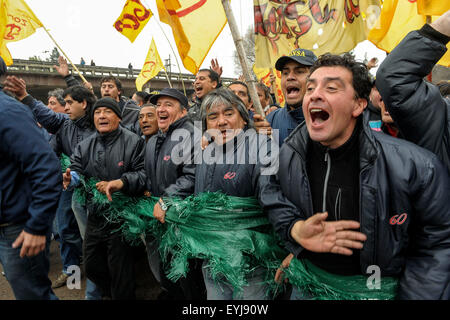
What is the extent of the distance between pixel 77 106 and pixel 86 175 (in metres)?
1.10

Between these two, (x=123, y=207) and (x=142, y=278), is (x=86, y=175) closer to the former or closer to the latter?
(x=123, y=207)

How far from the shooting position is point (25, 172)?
1.93 m

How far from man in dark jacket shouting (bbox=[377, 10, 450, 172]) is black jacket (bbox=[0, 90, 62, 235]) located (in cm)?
215

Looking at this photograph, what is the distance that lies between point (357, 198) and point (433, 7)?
Result: 5.36ft

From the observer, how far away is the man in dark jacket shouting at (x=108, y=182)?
113 inches

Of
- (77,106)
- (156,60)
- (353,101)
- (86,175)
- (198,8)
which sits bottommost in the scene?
(86,175)

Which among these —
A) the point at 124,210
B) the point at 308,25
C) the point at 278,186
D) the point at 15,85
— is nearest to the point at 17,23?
the point at 15,85

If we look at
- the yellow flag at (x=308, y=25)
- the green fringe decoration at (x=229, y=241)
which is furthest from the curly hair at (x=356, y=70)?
the yellow flag at (x=308, y=25)

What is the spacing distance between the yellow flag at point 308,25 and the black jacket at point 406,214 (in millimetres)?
2625

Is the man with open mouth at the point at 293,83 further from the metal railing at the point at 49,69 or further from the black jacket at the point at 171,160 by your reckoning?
the metal railing at the point at 49,69

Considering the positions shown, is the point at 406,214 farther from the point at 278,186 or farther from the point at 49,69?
the point at 49,69

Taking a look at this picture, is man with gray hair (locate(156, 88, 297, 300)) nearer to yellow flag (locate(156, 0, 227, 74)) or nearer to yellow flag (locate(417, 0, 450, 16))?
yellow flag (locate(156, 0, 227, 74))

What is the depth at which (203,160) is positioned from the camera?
7.34ft
